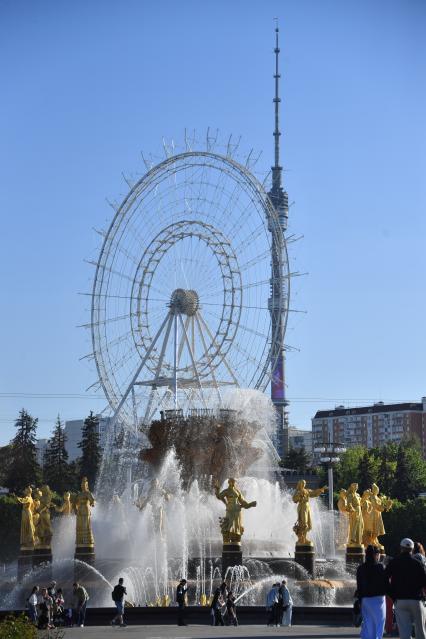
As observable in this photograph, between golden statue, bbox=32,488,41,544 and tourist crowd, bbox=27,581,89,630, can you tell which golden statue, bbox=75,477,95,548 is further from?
tourist crowd, bbox=27,581,89,630

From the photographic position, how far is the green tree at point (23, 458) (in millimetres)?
96438

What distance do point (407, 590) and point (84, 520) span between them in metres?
27.6

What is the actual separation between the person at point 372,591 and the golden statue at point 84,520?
26.0m

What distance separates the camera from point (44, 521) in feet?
141

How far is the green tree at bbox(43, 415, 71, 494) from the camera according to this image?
94.9 m

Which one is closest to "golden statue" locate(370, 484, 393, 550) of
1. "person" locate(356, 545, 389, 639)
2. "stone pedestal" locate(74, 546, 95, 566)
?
"stone pedestal" locate(74, 546, 95, 566)

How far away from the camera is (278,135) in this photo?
18688cm

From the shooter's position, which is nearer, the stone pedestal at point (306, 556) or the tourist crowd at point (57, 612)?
the tourist crowd at point (57, 612)

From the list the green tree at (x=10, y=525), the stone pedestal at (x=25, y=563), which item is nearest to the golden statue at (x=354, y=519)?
the stone pedestal at (x=25, y=563)

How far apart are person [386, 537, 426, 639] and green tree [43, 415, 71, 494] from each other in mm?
80711

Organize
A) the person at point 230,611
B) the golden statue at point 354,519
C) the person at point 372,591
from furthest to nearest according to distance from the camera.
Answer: the golden statue at point 354,519, the person at point 230,611, the person at point 372,591

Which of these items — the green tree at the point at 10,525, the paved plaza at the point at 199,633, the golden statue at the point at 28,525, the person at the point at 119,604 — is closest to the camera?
the paved plaza at the point at 199,633

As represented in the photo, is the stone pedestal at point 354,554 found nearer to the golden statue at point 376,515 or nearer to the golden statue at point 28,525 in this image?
the golden statue at point 376,515

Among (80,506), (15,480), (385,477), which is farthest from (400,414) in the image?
(80,506)
